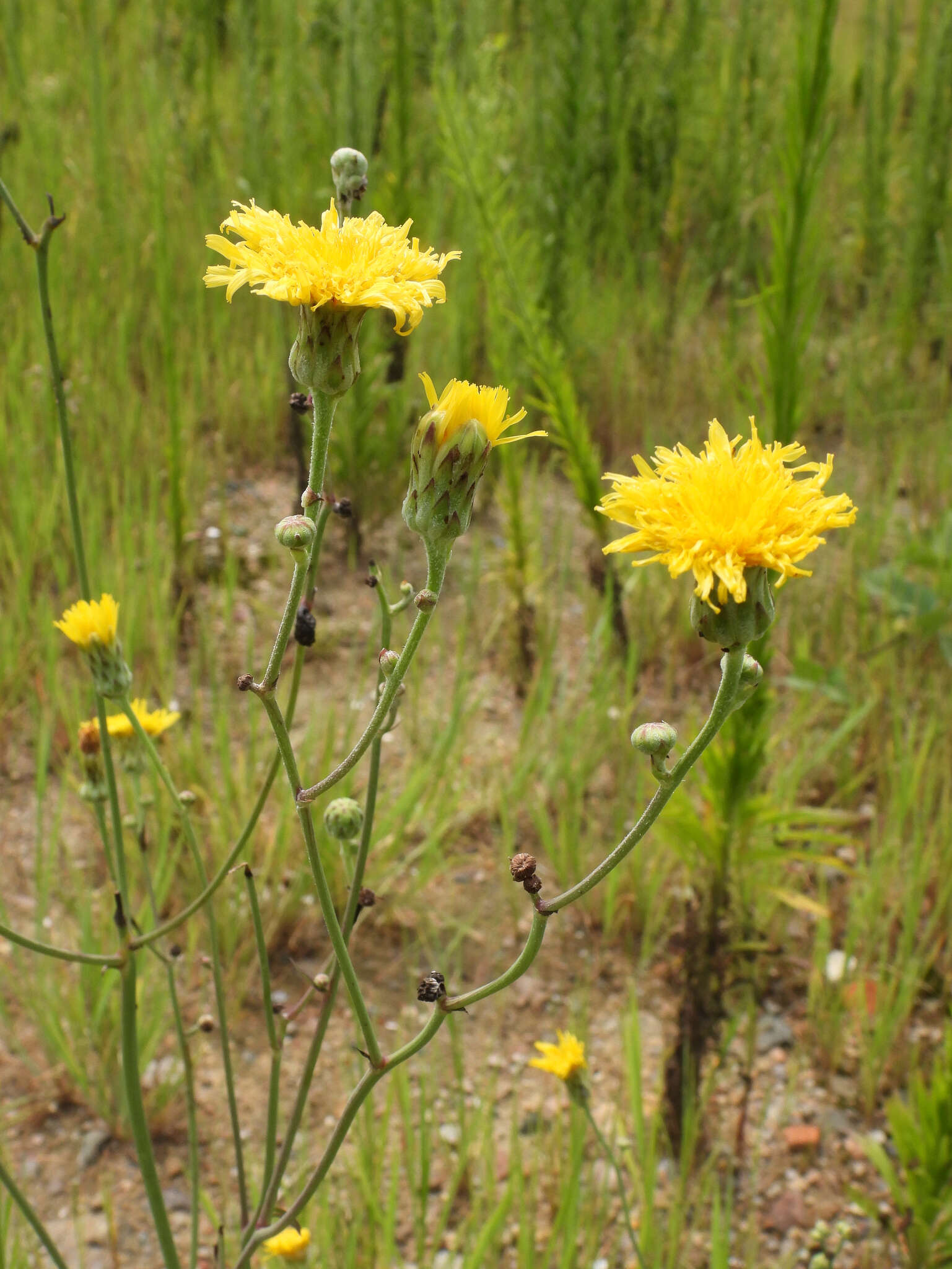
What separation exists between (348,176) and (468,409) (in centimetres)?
36

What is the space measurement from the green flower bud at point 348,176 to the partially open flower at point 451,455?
302mm

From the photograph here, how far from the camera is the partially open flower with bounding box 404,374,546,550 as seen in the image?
33.4 inches

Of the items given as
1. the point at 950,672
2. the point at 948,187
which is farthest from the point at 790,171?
the point at 948,187

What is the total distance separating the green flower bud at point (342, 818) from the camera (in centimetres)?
106

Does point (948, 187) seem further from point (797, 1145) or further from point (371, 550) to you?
point (797, 1145)

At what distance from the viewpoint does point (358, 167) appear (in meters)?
1.05

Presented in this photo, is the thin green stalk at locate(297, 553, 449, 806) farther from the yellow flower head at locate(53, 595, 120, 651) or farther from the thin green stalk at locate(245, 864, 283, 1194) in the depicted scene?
the yellow flower head at locate(53, 595, 120, 651)

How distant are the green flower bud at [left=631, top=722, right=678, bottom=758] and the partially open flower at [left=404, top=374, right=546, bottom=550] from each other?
0.73 feet

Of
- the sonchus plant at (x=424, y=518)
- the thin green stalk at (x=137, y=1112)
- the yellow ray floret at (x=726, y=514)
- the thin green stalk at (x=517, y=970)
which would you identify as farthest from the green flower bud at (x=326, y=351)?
the thin green stalk at (x=137, y=1112)

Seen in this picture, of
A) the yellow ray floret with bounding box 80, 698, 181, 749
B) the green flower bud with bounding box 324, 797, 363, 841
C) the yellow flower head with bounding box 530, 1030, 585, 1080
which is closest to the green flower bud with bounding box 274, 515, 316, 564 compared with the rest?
the green flower bud with bounding box 324, 797, 363, 841

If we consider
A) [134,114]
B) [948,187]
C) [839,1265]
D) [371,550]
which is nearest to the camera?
[839,1265]

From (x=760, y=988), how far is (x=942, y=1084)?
1.93 ft

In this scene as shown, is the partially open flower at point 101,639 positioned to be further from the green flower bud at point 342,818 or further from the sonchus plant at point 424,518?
the green flower bud at point 342,818

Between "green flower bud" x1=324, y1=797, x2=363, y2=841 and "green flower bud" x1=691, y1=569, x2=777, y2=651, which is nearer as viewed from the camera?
"green flower bud" x1=691, y1=569, x2=777, y2=651
